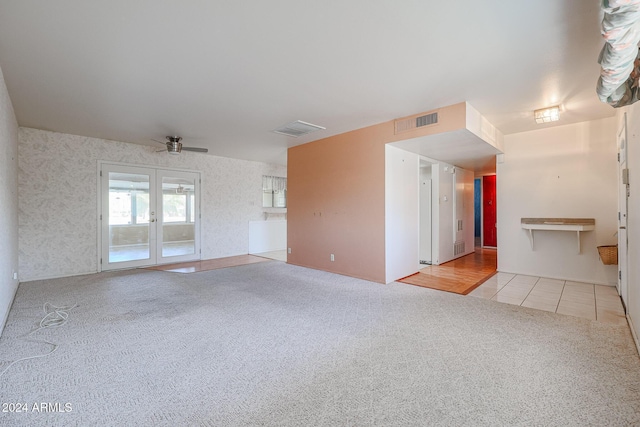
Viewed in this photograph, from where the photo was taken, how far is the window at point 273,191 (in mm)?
8141

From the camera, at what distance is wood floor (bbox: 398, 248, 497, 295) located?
4.25m

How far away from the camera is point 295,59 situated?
260 cm

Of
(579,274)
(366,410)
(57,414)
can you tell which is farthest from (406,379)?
(579,274)

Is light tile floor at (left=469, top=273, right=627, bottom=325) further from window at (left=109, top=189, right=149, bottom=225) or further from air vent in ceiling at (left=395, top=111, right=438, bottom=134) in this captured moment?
window at (left=109, top=189, right=149, bottom=225)

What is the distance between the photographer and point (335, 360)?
216cm

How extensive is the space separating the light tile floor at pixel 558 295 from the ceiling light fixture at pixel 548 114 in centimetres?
241

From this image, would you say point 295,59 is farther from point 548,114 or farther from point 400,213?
point 548,114

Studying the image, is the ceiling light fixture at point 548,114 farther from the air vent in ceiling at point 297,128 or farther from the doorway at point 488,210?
the doorway at point 488,210

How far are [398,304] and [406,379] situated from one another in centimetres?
160

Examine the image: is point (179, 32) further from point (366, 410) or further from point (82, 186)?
point (82, 186)

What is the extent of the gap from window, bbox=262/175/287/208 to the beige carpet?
4864 mm

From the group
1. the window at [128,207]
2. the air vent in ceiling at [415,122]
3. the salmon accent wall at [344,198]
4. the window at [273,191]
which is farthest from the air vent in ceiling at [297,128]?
the window at [128,207]

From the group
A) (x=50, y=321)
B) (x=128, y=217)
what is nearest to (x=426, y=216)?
(x=50, y=321)

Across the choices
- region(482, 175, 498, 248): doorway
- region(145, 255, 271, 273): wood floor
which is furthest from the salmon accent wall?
region(482, 175, 498, 248): doorway
